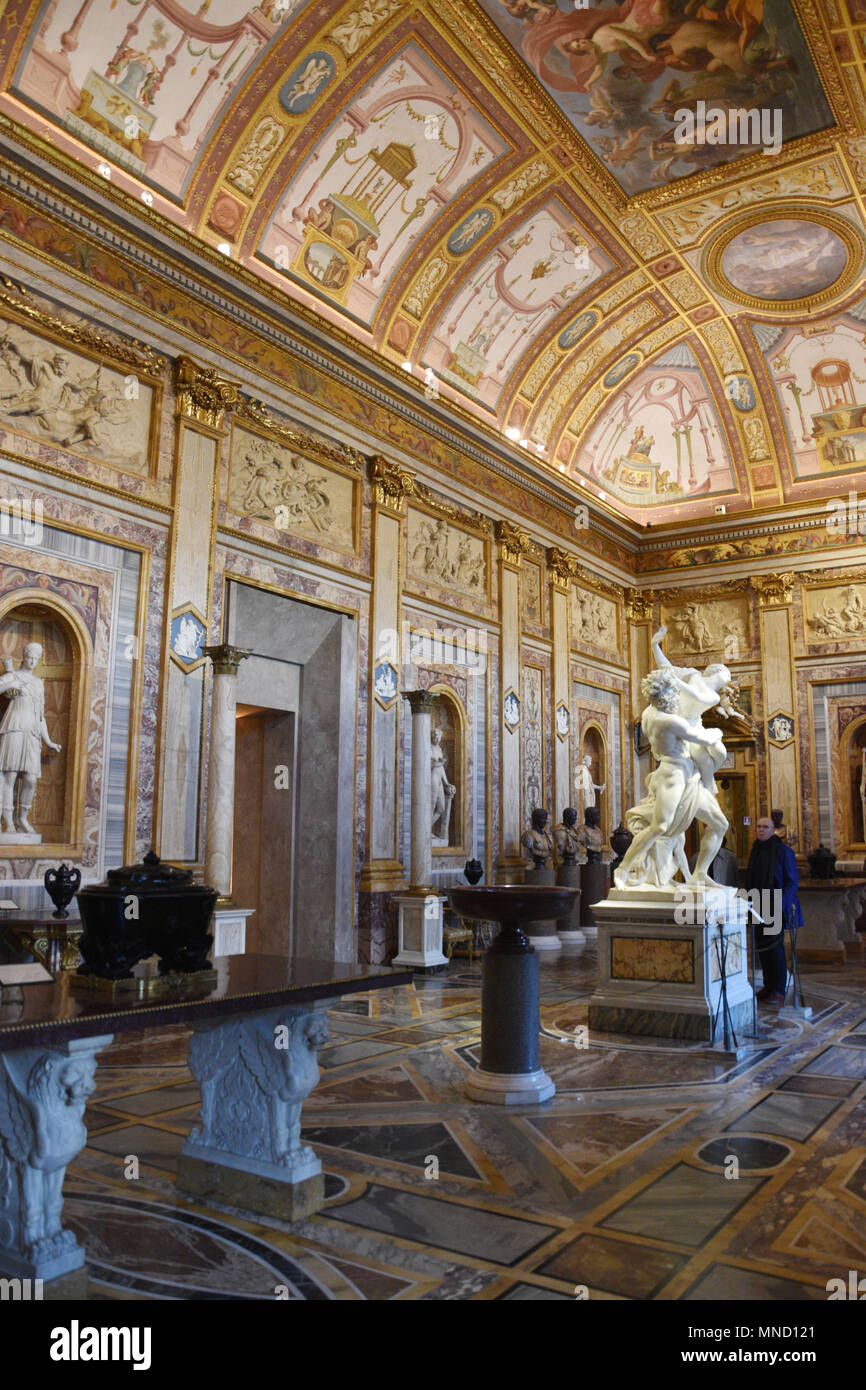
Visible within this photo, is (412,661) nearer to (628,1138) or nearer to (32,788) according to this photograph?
(32,788)

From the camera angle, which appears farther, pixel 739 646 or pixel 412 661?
pixel 739 646

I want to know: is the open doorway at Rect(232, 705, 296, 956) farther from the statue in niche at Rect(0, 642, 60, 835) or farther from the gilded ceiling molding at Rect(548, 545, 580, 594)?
the gilded ceiling molding at Rect(548, 545, 580, 594)

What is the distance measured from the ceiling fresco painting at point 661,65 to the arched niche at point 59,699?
7870 millimetres

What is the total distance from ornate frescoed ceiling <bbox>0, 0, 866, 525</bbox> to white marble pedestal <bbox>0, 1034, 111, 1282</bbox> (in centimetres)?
827

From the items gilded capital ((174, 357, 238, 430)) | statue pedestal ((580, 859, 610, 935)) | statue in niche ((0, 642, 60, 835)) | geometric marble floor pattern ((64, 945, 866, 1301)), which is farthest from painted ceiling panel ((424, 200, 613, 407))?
geometric marble floor pattern ((64, 945, 866, 1301))

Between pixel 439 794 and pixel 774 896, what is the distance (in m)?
5.53

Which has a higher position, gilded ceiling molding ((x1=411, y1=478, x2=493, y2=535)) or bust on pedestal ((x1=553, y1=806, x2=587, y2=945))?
gilded ceiling molding ((x1=411, y1=478, x2=493, y2=535))

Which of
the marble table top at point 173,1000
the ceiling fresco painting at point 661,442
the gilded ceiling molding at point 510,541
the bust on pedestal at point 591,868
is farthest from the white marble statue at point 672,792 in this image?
the ceiling fresco painting at point 661,442

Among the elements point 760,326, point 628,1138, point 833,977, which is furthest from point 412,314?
point 628,1138

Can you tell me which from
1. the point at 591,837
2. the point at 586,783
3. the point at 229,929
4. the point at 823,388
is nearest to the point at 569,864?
the point at 591,837

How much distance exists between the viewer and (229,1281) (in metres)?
3.37

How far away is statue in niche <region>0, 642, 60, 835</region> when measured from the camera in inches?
328

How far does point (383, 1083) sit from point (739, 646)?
1485 cm

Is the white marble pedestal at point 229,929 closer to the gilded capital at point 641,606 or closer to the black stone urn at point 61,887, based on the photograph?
the black stone urn at point 61,887
